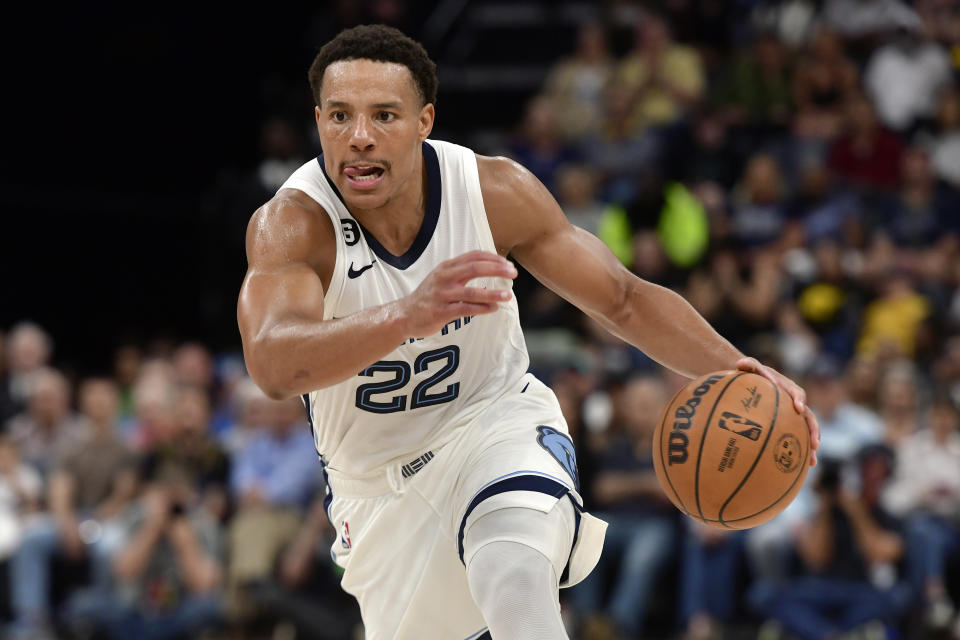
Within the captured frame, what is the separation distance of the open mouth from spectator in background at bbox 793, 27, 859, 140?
890cm

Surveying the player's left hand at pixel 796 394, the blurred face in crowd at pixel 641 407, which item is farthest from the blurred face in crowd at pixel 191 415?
the player's left hand at pixel 796 394

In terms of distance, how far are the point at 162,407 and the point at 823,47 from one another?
23.5 feet

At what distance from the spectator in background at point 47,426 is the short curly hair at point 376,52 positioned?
7191 millimetres

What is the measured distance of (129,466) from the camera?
1045cm

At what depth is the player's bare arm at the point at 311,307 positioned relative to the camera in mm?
3646

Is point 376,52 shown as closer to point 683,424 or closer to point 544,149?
point 683,424

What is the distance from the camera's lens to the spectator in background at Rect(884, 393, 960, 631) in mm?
8625

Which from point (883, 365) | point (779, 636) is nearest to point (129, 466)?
point (779, 636)

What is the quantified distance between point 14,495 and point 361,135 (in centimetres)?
712

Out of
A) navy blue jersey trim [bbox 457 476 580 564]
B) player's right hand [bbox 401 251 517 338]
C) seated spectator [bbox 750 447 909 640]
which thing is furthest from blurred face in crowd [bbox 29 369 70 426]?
player's right hand [bbox 401 251 517 338]

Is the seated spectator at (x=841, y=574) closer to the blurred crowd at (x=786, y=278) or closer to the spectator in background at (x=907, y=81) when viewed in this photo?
the blurred crowd at (x=786, y=278)

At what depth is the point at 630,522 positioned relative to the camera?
363 inches

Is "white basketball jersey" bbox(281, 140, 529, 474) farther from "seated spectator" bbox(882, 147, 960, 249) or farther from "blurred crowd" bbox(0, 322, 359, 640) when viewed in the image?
"seated spectator" bbox(882, 147, 960, 249)

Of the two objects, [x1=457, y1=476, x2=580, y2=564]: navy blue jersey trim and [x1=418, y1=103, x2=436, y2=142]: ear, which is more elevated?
Answer: [x1=418, y1=103, x2=436, y2=142]: ear
